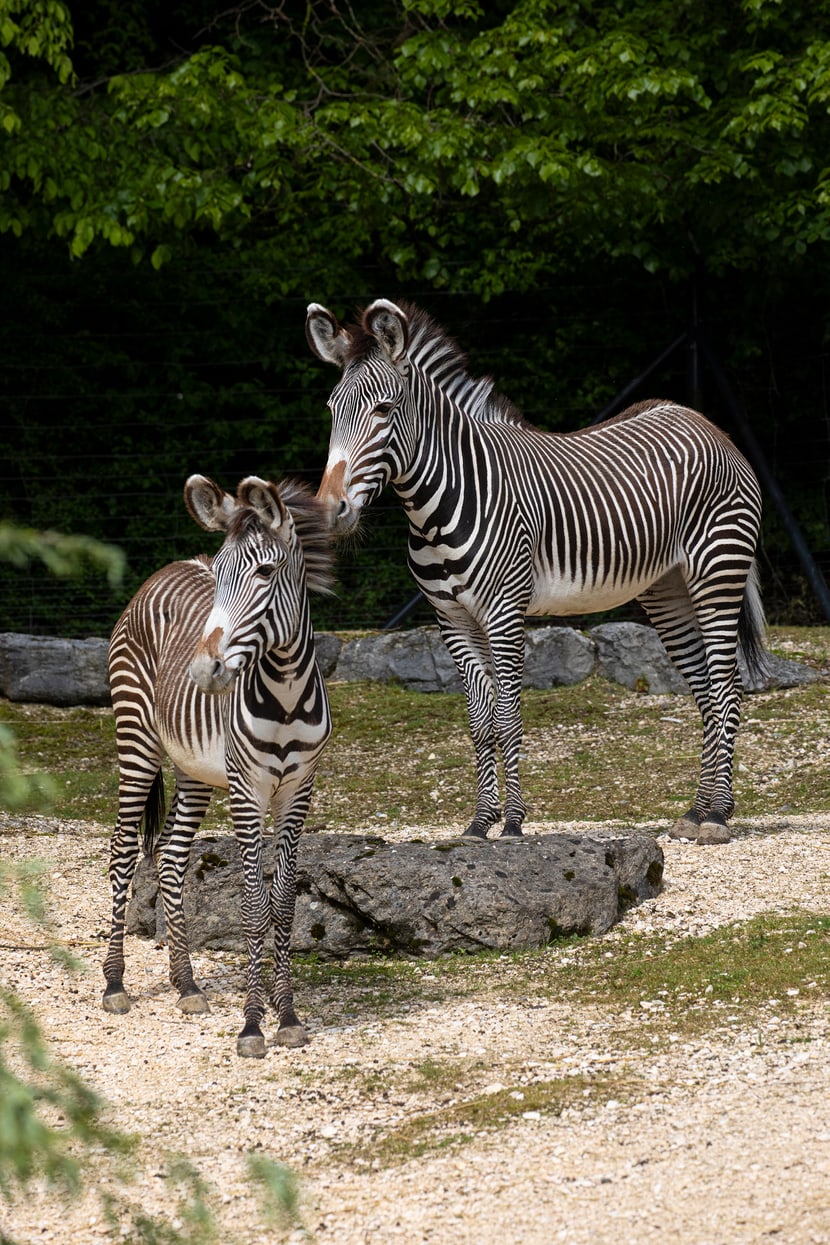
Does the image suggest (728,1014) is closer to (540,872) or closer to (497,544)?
(540,872)

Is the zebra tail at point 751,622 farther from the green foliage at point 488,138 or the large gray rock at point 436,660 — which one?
the green foliage at point 488,138

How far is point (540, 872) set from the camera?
637cm

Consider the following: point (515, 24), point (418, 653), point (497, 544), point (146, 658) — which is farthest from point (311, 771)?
point (515, 24)

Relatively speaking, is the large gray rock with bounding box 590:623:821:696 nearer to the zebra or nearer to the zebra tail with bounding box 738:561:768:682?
the zebra tail with bounding box 738:561:768:682

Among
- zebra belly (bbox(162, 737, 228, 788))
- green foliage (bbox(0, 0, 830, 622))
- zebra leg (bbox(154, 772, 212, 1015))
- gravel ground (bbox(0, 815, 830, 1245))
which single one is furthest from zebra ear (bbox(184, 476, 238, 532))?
green foliage (bbox(0, 0, 830, 622))

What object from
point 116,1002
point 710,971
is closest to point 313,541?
point 116,1002

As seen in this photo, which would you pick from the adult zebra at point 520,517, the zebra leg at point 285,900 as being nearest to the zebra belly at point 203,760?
the zebra leg at point 285,900

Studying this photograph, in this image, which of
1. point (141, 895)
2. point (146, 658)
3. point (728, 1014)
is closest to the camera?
point (728, 1014)

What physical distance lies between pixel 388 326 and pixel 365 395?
0.39 meters

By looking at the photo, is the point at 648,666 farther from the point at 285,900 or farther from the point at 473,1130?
the point at 473,1130

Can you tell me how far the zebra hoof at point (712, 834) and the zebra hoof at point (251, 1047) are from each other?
335cm

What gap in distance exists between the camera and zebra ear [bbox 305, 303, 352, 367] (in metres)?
7.51

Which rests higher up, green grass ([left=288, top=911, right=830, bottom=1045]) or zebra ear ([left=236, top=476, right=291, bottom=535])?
zebra ear ([left=236, top=476, right=291, bottom=535])

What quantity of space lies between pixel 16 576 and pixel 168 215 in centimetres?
362
